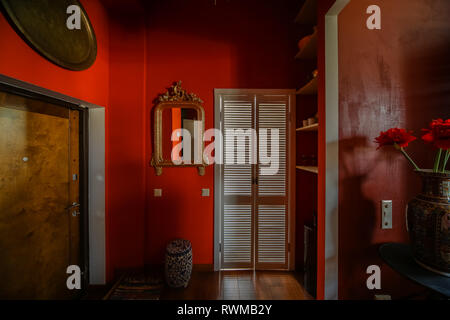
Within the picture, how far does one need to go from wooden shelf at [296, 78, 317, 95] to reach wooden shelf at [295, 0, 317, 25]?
31.9 inches

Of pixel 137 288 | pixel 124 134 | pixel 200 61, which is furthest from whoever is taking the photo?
pixel 200 61

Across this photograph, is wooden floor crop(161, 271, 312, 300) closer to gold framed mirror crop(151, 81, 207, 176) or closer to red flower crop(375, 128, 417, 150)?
gold framed mirror crop(151, 81, 207, 176)

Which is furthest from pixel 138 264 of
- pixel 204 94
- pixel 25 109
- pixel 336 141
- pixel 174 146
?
pixel 336 141

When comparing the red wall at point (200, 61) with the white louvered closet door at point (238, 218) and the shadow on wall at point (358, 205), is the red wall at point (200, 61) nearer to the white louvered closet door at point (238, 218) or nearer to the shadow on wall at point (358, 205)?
the white louvered closet door at point (238, 218)

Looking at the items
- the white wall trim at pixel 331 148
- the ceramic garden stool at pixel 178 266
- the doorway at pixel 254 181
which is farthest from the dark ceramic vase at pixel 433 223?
the ceramic garden stool at pixel 178 266

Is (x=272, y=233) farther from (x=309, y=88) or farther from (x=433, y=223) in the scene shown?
(x=309, y=88)

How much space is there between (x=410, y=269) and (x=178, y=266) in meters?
1.92

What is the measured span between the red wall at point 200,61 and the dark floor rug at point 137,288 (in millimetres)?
221

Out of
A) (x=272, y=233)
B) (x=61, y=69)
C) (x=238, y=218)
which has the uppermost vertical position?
(x=61, y=69)

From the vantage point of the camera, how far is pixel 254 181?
2395 mm

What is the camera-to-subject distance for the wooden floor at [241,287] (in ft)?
6.55

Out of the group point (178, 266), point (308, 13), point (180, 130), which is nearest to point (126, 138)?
point (180, 130)

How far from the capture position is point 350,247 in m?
1.28
